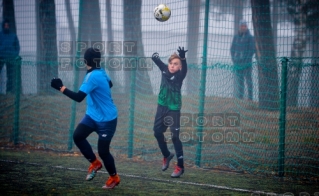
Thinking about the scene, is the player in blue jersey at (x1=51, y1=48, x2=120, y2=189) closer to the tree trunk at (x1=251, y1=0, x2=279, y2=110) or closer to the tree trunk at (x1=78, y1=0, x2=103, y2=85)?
the tree trunk at (x1=251, y1=0, x2=279, y2=110)

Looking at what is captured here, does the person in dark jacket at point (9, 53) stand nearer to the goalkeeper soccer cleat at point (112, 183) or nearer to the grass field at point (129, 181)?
the grass field at point (129, 181)

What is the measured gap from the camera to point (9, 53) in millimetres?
13234

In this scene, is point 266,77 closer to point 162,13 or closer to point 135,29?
point 162,13

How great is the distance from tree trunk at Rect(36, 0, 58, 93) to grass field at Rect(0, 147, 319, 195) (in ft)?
9.78

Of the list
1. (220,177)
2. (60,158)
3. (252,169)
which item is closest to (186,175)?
→ (220,177)

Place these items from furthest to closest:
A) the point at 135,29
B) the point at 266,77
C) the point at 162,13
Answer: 1. the point at 135,29
2. the point at 266,77
3. the point at 162,13

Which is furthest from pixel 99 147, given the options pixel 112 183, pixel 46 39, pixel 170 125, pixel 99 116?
pixel 46 39

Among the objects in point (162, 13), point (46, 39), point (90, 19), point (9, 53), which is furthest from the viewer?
point (9, 53)

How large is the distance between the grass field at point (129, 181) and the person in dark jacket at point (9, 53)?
3.63 m

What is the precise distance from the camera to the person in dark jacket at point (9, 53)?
12625 mm

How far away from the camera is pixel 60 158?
10.1 metres

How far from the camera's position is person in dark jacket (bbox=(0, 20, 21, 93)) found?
12625mm

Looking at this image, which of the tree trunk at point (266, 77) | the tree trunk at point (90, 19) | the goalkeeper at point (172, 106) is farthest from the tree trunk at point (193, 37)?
the tree trunk at point (90, 19)

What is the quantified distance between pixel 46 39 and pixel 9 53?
1.89 metres
